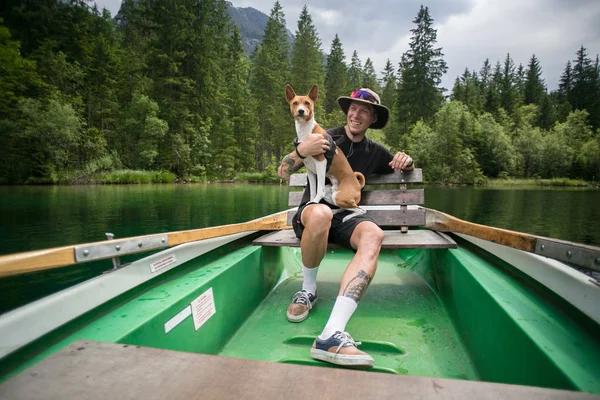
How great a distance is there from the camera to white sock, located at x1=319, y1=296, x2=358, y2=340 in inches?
60.6

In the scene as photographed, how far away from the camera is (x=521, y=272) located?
1698 millimetres

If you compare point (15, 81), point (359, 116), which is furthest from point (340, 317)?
point (15, 81)

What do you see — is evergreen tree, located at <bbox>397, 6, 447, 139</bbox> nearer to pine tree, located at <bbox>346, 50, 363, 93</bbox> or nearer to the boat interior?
pine tree, located at <bbox>346, 50, 363, 93</bbox>

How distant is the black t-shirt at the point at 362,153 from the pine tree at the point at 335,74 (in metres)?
45.2

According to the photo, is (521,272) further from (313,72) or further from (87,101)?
(313,72)

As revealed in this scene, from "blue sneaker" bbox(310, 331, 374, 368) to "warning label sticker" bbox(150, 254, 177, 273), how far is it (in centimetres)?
92

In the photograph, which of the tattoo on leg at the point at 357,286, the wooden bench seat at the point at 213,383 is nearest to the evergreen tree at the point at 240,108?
the tattoo on leg at the point at 357,286

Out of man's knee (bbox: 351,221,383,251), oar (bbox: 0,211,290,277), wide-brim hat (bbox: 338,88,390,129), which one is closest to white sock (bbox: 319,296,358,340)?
man's knee (bbox: 351,221,383,251)

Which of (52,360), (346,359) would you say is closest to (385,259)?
(346,359)

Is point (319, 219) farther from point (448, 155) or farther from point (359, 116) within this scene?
point (448, 155)

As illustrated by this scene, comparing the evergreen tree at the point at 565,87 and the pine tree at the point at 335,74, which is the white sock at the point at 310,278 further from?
the evergreen tree at the point at 565,87

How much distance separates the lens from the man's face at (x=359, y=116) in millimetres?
2600

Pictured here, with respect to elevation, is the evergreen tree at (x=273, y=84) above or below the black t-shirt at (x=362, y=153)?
above

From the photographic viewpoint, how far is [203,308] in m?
1.67
